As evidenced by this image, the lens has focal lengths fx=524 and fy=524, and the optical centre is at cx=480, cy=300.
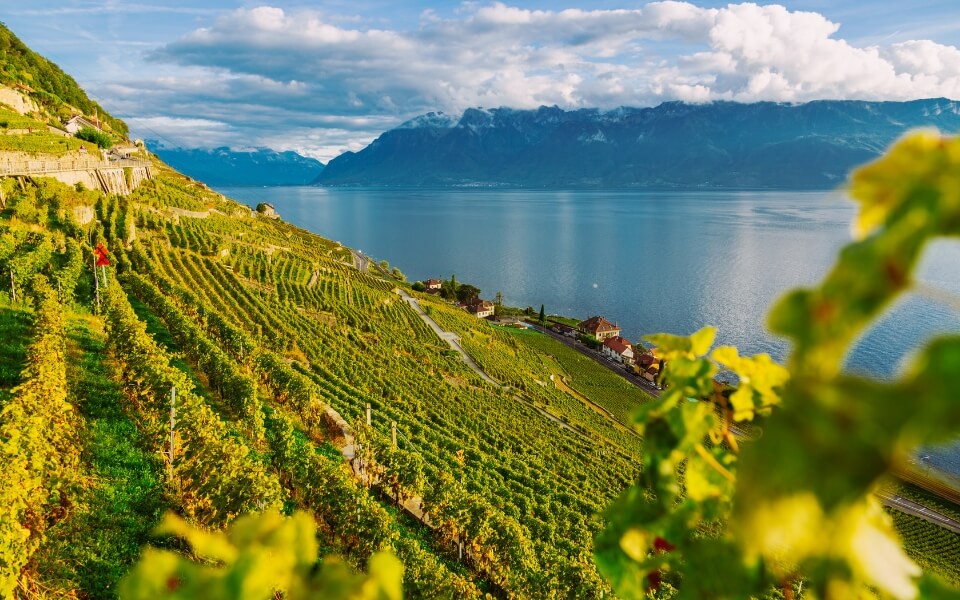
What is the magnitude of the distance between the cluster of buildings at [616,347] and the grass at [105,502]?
5428 cm

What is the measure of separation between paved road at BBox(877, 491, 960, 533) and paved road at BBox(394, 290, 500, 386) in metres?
32.0

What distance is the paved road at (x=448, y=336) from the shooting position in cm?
4850

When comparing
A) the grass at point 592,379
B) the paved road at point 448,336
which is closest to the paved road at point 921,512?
the grass at point 592,379

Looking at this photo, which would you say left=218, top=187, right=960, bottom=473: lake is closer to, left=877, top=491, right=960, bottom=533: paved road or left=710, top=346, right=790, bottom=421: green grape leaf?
left=877, top=491, right=960, bottom=533: paved road

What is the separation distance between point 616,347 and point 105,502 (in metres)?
63.7

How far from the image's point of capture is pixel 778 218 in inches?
7402

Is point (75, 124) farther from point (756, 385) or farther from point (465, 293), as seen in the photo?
point (756, 385)

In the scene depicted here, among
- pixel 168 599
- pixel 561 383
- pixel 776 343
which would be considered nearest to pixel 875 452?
pixel 168 599

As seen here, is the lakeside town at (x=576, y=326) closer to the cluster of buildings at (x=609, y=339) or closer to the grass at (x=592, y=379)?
the cluster of buildings at (x=609, y=339)

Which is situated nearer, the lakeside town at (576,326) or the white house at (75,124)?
the white house at (75,124)

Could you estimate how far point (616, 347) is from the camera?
6900cm

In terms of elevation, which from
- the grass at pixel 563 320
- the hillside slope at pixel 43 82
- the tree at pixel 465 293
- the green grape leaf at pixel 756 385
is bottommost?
the grass at pixel 563 320

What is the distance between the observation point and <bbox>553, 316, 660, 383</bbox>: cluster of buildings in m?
66.1

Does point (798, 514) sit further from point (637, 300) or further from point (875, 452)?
point (637, 300)
